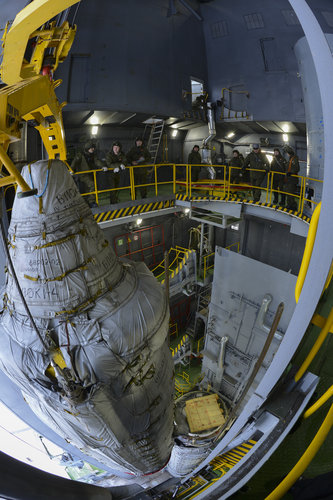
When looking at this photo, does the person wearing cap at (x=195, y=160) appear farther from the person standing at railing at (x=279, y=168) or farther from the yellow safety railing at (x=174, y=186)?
Answer: the person standing at railing at (x=279, y=168)

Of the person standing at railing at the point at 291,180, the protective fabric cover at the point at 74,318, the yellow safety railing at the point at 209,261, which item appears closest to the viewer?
the protective fabric cover at the point at 74,318

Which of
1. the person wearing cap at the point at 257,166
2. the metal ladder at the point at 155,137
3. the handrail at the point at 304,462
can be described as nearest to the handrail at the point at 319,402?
the handrail at the point at 304,462

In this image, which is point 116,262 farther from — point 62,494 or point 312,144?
point 312,144

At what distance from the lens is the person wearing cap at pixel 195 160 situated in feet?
26.5

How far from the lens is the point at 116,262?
3148 mm

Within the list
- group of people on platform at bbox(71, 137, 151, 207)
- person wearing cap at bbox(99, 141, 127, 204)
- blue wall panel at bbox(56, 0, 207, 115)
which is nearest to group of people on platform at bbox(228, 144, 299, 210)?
blue wall panel at bbox(56, 0, 207, 115)

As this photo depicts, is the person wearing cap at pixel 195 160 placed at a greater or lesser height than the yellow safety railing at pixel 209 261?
greater

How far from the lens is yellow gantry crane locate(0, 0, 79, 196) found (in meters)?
2.66

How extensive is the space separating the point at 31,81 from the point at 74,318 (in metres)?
2.69

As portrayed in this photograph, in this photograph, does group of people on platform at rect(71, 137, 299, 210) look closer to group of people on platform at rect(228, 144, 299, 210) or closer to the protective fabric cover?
group of people on platform at rect(228, 144, 299, 210)

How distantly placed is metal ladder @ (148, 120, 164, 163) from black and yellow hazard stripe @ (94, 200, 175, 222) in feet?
5.04

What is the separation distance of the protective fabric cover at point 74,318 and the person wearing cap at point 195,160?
5848 mm

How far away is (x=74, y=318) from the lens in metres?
2.73

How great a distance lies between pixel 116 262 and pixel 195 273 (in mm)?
6308
